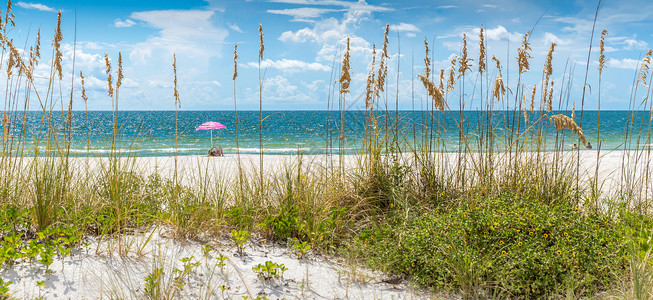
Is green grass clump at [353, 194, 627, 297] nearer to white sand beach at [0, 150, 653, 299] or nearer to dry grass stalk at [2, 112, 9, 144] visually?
white sand beach at [0, 150, 653, 299]

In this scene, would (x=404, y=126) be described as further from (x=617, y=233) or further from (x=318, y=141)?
(x=617, y=233)

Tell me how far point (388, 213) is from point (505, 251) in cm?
119

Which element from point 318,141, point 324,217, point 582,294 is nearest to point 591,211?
point 582,294

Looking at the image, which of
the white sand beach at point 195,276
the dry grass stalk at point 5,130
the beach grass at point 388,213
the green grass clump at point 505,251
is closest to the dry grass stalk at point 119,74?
the beach grass at point 388,213

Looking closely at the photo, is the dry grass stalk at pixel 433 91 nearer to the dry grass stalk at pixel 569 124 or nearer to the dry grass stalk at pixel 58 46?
the dry grass stalk at pixel 569 124

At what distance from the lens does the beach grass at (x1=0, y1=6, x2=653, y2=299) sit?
2814 mm

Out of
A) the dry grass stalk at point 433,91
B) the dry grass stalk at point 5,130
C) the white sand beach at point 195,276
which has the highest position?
the dry grass stalk at point 433,91

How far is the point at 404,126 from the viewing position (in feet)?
14.6

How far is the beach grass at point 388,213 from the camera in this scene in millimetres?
2814

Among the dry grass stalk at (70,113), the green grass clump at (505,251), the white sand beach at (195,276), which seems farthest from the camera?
the dry grass stalk at (70,113)

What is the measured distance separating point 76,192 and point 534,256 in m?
3.51

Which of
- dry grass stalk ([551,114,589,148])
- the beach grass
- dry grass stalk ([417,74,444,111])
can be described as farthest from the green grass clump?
dry grass stalk ([417,74,444,111])

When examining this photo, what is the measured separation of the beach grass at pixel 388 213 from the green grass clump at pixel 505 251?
0.01 metres

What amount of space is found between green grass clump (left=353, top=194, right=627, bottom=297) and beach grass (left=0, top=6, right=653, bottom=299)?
0.03 ft
